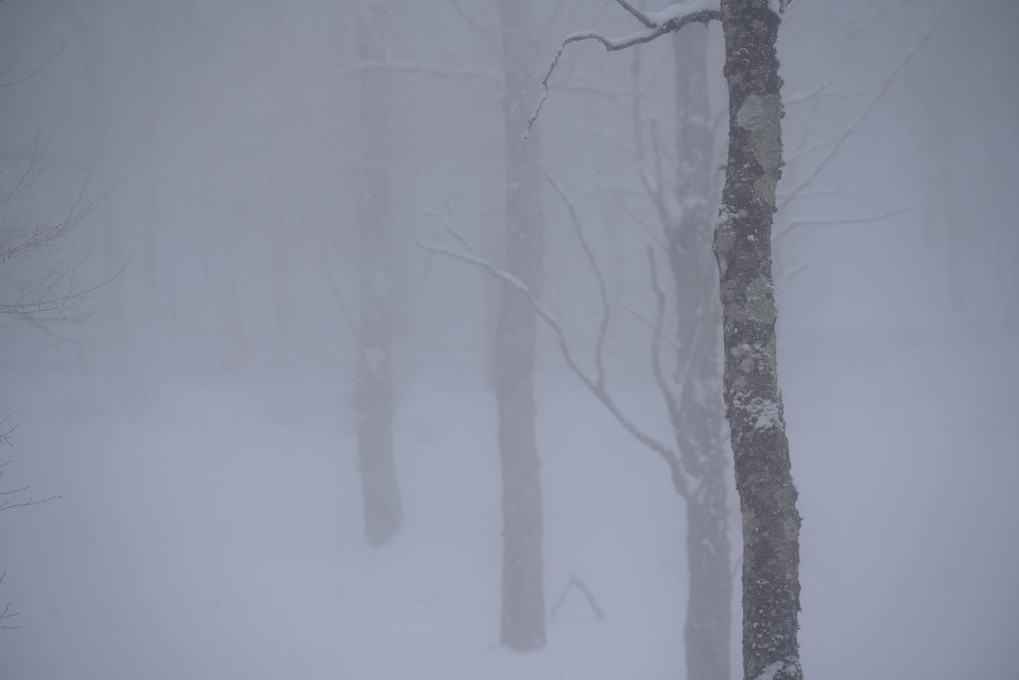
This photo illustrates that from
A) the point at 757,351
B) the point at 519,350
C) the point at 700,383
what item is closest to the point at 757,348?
the point at 757,351

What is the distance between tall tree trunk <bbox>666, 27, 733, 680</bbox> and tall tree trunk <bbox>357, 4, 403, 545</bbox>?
654cm

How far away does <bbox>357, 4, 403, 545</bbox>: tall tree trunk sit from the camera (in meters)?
10.3

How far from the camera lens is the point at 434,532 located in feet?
35.1

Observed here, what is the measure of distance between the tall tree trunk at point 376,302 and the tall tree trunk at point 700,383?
654 centimetres

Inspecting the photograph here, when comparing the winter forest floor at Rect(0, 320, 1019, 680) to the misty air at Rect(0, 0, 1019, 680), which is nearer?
the misty air at Rect(0, 0, 1019, 680)

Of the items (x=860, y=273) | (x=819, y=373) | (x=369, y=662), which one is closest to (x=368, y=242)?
(x=369, y=662)

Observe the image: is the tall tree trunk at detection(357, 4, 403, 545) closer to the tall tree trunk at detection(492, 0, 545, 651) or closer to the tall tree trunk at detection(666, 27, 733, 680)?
the tall tree trunk at detection(492, 0, 545, 651)

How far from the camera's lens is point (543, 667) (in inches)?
257

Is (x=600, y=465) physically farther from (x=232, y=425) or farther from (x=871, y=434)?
(x=232, y=425)

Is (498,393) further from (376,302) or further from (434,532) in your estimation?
(434,532)

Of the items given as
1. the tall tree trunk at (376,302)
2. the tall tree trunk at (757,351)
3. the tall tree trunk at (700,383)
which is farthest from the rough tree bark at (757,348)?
the tall tree trunk at (376,302)

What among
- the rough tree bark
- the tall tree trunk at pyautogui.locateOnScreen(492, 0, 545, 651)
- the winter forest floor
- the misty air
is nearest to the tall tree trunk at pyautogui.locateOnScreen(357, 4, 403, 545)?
the misty air

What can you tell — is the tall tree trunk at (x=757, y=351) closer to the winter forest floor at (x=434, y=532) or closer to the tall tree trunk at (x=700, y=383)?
the tall tree trunk at (x=700, y=383)

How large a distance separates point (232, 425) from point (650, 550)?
11.8 meters
